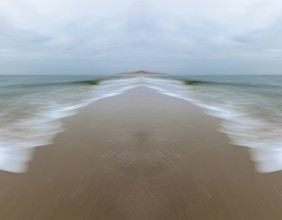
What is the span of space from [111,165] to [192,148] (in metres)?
1.43

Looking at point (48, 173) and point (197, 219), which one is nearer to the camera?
point (197, 219)

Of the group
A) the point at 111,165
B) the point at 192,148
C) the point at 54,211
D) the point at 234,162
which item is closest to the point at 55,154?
the point at 111,165

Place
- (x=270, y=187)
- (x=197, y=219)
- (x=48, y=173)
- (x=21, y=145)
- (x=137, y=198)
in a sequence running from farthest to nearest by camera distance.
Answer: (x=21, y=145) → (x=48, y=173) → (x=270, y=187) → (x=137, y=198) → (x=197, y=219)

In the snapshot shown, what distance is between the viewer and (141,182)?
2768 mm

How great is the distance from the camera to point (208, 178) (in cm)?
294

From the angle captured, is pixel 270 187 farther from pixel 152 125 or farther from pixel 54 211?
pixel 152 125

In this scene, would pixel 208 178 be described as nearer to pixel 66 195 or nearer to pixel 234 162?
pixel 234 162

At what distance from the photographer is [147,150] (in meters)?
3.79

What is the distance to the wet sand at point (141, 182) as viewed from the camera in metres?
2.30

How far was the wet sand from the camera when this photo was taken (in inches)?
90.4

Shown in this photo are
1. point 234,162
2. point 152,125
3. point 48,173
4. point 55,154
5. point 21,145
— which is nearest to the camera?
point 48,173

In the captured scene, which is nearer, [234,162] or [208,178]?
[208,178]

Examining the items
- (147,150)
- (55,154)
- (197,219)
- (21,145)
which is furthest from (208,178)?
(21,145)

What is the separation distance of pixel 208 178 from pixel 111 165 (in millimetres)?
1285
